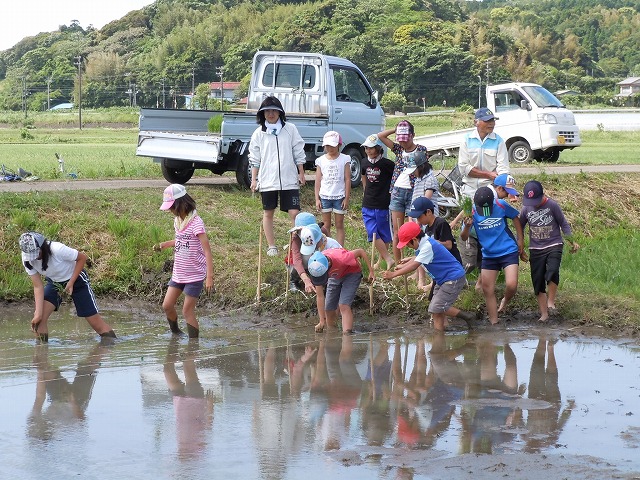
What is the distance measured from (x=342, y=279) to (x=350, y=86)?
330 inches

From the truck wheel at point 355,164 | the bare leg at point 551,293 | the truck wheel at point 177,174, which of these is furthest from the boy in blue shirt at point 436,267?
the truck wheel at point 177,174

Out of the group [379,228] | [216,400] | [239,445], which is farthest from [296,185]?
[239,445]

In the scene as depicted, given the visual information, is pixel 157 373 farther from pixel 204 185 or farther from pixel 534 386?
pixel 204 185

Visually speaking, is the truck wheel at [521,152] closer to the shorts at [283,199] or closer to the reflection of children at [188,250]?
the shorts at [283,199]

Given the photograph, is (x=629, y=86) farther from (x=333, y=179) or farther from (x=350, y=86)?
(x=333, y=179)

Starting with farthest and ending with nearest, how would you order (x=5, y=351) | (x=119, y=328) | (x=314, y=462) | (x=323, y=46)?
(x=323, y=46) → (x=119, y=328) → (x=5, y=351) → (x=314, y=462)

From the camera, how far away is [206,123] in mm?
18188

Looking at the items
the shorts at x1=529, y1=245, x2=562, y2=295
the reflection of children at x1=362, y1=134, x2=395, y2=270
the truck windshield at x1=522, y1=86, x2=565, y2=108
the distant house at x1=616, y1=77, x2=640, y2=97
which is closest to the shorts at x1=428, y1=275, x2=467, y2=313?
the shorts at x1=529, y1=245, x2=562, y2=295

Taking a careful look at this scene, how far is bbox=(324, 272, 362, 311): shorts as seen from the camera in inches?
406

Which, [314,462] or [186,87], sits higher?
[186,87]

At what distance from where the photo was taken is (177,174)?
1844 centimetres

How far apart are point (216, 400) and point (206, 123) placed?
435 inches

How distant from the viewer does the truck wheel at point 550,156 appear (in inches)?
981

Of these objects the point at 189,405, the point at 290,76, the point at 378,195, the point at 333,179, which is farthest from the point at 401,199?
the point at 290,76
